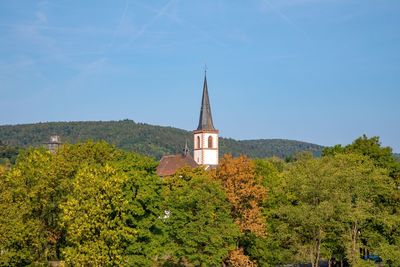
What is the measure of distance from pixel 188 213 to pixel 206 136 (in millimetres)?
75924

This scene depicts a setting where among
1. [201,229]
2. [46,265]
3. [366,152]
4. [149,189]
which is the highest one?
[366,152]

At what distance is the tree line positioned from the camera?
1670 inches

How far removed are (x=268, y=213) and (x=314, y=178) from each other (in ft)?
22.9

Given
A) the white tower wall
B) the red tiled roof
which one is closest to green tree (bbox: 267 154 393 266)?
the red tiled roof

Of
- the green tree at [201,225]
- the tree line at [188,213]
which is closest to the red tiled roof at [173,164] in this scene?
the tree line at [188,213]

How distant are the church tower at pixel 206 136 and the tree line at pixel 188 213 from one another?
2654 inches

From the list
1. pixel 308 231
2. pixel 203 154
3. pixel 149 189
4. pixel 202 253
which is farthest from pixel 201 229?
pixel 203 154

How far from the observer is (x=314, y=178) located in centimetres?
4784

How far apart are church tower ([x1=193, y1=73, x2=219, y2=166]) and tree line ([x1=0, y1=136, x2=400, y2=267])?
67.4 meters

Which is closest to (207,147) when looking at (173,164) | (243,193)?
(173,164)

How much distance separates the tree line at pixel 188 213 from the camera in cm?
4241

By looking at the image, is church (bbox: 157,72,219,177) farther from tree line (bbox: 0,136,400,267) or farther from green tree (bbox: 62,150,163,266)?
green tree (bbox: 62,150,163,266)

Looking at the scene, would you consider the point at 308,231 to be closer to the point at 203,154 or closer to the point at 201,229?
the point at 201,229

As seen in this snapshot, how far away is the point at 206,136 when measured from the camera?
405 ft
